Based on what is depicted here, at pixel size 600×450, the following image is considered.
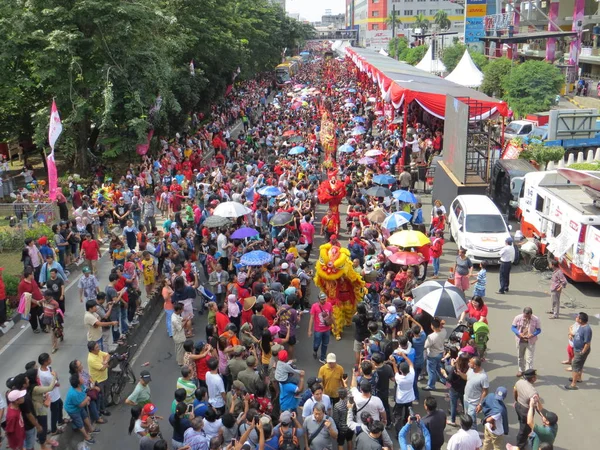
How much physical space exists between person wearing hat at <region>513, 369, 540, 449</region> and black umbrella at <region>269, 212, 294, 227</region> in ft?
25.4

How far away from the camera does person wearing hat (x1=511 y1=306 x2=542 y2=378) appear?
406 inches

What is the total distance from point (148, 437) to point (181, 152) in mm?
21350

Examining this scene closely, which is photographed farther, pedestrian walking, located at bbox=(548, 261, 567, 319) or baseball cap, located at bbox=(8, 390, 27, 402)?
pedestrian walking, located at bbox=(548, 261, 567, 319)

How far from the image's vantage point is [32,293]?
11.9 m

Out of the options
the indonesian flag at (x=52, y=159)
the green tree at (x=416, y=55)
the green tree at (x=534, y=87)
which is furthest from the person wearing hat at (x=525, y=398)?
Result: the green tree at (x=416, y=55)

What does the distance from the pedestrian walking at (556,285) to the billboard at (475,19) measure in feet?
202

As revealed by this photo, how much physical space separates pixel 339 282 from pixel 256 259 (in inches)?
65.3

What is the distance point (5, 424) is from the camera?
791cm

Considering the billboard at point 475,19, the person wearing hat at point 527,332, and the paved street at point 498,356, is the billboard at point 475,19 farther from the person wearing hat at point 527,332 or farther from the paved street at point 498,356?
the person wearing hat at point 527,332

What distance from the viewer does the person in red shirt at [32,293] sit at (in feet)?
38.4

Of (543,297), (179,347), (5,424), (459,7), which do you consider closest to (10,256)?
(179,347)

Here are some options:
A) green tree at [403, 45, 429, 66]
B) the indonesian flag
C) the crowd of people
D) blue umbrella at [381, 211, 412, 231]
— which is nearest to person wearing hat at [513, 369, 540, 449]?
the crowd of people

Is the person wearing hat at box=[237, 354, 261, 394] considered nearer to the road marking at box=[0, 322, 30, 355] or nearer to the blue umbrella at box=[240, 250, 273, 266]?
the blue umbrella at box=[240, 250, 273, 266]

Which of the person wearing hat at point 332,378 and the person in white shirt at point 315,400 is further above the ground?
the person in white shirt at point 315,400
